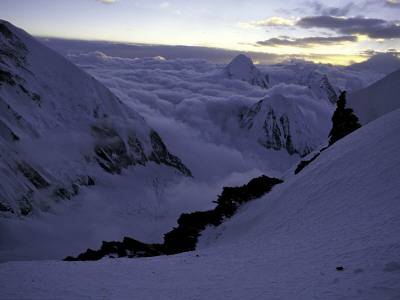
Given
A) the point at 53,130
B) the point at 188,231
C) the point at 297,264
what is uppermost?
the point at 297,264

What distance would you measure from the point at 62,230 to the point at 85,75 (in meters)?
83.3

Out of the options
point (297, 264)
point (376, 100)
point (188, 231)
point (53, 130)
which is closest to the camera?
point (297, 264)

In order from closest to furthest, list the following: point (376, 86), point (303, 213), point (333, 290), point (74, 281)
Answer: point (333, 290)
point (74, 281)
point (303, 213)
point (376, 86)

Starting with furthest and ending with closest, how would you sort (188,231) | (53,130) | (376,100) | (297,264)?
(53,130) → (376,100) → (188,231) → (297,264)

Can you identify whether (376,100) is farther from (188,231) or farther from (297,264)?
(297,264)

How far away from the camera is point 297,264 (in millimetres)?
10383

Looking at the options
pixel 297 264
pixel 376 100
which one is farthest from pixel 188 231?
pixel 376 100

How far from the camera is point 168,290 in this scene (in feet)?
32.3

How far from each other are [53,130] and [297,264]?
125808 mm

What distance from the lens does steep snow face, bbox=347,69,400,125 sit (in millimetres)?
39438

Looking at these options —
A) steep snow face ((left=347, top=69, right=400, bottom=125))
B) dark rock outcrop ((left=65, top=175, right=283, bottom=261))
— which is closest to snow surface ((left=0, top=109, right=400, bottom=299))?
dark rock outcrop ((left=65, top=175, right=283, bottom=261))

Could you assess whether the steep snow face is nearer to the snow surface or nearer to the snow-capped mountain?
the snow surface

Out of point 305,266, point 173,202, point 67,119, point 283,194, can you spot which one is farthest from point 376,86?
point 67,119

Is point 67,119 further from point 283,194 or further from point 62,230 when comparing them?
point 283,194
